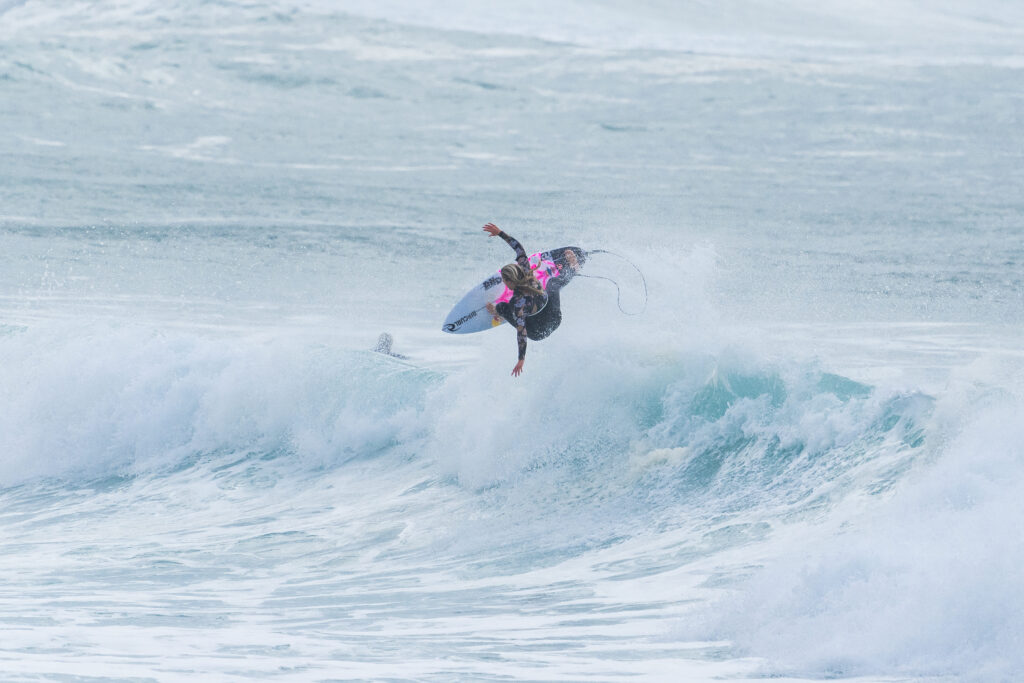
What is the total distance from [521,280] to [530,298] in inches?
15.7

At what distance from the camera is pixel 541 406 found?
13578 mm

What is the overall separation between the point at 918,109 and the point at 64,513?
51659 mm

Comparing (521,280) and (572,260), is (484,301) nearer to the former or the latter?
(572,260)

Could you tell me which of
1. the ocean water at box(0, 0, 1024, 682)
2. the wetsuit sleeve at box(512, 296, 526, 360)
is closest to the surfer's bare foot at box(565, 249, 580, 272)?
the ocean water at box(0, 0, 1024, 682)

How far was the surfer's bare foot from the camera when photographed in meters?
13.9

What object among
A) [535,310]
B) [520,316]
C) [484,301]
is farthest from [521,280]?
[484,301]

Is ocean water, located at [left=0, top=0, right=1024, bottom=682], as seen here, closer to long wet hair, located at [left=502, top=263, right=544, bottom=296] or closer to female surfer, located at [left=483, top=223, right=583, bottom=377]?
female surfer, located at [left=483, top=223, right=583, bottom=377]

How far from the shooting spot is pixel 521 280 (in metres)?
12.6

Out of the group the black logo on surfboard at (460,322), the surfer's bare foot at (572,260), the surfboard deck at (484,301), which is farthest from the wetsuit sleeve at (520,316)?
the surfer's bare foot at (572,260)

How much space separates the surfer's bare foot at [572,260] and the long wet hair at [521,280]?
38.6 inches

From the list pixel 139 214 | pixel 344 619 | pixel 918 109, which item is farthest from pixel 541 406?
pixel 918 109

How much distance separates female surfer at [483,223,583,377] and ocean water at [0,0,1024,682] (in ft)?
2.09

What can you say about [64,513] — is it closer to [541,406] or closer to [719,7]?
[541,406]

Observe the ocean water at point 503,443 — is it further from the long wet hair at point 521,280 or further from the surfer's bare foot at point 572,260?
the long wet hair at point 521,280
